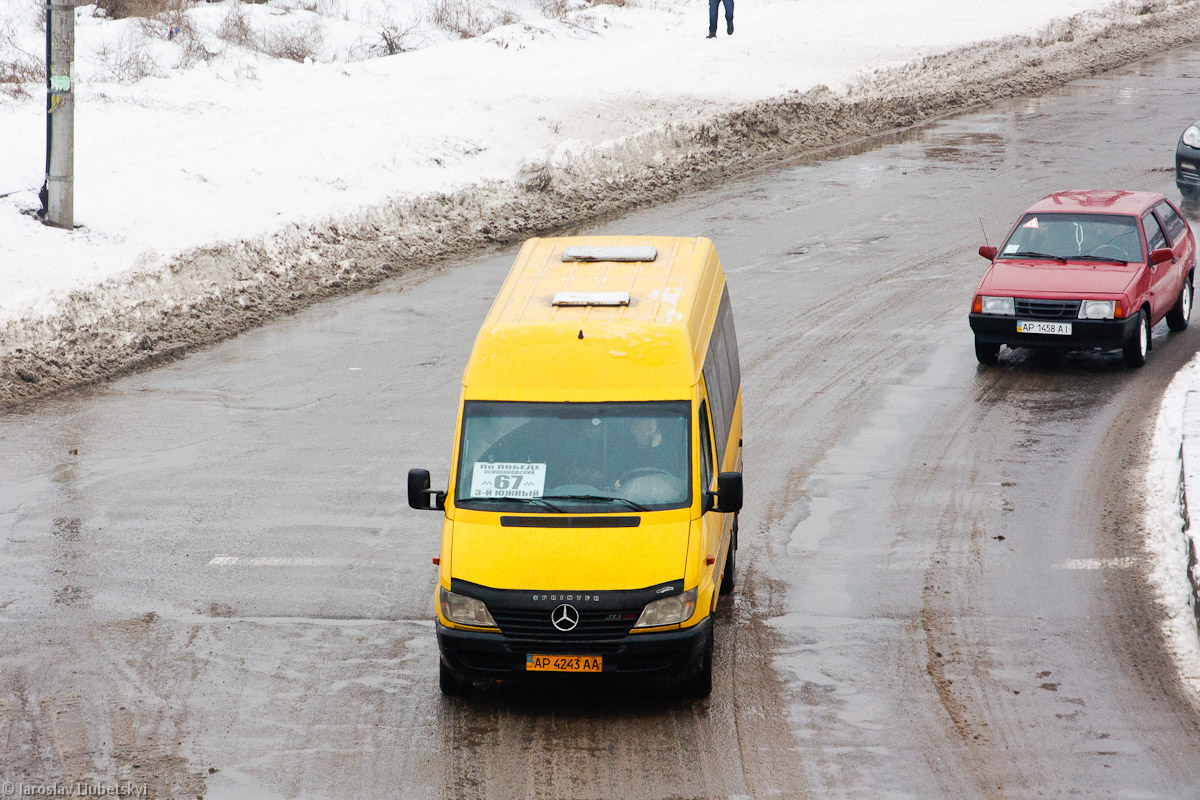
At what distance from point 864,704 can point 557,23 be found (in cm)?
3013

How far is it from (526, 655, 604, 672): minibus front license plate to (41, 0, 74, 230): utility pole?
13077mm

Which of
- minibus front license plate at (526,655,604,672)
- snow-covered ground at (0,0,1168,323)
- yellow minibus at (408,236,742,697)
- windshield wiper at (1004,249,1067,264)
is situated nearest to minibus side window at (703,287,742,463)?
yellow minibus at (408,236,742,697)

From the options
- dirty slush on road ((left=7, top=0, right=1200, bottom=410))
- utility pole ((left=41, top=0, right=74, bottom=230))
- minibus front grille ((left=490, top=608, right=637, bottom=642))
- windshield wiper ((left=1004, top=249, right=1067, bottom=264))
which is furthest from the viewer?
utility pole ((left=41, top=0, right=74, bottom=230))

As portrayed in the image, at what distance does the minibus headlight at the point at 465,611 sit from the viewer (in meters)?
8.13

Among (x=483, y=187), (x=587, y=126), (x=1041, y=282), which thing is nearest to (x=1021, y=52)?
(x=587, y=126)

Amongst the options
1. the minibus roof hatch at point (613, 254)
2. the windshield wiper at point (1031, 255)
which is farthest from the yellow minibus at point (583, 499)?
the windshield wiper at point (1031, 255)

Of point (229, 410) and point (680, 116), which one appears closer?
point (229, 410)

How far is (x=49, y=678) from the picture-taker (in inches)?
351

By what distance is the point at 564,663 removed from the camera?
26.7ft

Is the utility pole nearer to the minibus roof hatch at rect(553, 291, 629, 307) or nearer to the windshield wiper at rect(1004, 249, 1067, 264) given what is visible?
the minibus roof hatch at rect(553, 291, 629, 307)

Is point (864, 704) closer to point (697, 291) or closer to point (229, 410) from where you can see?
point (697, 291)

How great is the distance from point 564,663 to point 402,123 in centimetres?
1929

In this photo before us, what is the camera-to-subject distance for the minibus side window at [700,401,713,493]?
8.77 m

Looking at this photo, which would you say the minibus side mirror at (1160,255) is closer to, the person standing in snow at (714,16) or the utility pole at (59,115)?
the utility pole at (59,115)
